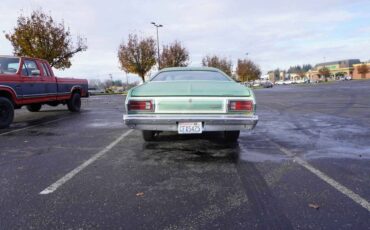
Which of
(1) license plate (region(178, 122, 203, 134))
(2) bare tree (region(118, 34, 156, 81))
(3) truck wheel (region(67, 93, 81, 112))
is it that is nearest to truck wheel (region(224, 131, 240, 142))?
(1) license plate (region(178, 122, 203, 134))

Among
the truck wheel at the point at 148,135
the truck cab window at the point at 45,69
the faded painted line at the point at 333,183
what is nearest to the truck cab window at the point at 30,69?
the truck cab window at the point at 45,69

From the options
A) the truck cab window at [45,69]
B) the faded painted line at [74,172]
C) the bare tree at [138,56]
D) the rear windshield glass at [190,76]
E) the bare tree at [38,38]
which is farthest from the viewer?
the bare tree at [138,56]

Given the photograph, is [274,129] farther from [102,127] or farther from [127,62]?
[127,62]

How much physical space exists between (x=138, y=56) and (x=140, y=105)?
35.7 metres

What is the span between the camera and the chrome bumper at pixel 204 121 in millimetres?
4910

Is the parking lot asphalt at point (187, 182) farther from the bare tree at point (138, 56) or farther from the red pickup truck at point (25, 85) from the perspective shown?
the bare tree at point (138, 56)

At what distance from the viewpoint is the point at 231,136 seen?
6086 mm

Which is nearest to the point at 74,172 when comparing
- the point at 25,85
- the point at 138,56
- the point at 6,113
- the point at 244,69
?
the point at 6,113

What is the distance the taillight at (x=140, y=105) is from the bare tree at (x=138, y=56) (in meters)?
35.2

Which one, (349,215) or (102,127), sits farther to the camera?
(102,127)

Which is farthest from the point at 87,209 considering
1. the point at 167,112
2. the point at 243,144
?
the point at 243,144

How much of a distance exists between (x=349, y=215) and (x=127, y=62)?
3852 centimetres

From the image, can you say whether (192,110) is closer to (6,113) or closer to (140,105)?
(140,105)

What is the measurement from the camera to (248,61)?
254 ft
